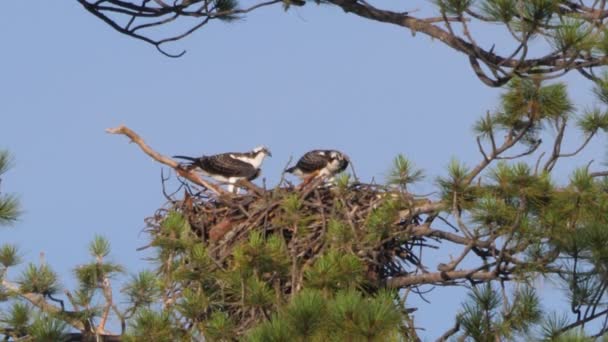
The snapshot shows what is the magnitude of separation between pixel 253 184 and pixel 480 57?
336 centimetres

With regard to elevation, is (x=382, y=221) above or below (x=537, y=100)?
below

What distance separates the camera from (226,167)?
42.1 feet

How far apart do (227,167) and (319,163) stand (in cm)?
72

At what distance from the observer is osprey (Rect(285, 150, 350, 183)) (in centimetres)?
1256

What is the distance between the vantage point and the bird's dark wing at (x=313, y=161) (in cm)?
1265

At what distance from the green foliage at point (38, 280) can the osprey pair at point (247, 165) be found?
2643 mm

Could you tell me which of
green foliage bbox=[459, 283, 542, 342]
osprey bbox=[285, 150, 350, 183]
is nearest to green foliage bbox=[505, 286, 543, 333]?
green foliage bbox=[459, 283, 542, 342]

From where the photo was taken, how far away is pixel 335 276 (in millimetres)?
9125

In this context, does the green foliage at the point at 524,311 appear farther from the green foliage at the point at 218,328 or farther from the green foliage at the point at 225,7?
the green foliage at the point at 225,7

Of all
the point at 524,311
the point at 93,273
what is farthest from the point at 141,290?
the point at 524,311

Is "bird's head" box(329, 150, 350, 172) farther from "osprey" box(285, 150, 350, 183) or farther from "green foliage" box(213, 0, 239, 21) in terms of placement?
"green foliage" box(213, 0, 239, 21)

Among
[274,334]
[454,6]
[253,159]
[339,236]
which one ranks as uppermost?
[253,159]

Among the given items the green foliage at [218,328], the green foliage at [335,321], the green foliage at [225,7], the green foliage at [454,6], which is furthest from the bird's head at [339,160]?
the green foliage at [335,321]

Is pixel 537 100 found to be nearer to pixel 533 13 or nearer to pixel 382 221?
pixel 533 13
